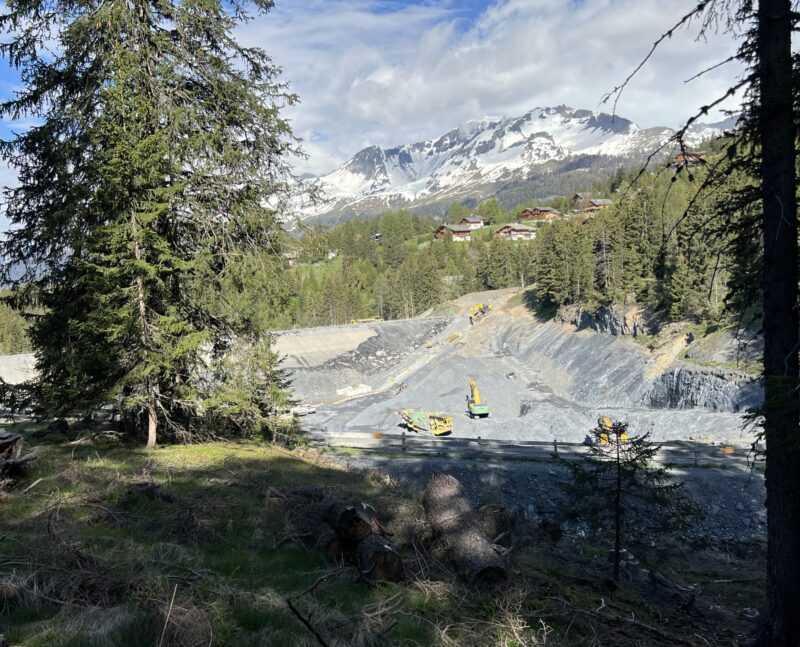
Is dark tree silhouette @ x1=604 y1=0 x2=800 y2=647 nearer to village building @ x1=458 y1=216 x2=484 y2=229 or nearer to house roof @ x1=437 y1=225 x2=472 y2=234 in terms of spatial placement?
house roof @ x1=437 y1=225 x2=472 y2=234

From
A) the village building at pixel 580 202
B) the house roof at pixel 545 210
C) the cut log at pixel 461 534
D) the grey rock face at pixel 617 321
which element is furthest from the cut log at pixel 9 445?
the house roof at pixel 545 210

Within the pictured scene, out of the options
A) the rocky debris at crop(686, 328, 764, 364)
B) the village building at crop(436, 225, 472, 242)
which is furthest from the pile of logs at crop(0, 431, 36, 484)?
the village building at crop(436, 225, 472, 242)

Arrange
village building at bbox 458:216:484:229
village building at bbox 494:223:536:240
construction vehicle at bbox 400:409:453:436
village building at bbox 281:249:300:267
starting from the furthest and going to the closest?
village building at bbox 458:216:484:229
village building at bbox 494:223:536:240
construction vehicle at bbox 400:409:453:436
village building at bbox 281:249:300:267

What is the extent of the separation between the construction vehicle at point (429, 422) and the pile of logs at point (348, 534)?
26.8 m

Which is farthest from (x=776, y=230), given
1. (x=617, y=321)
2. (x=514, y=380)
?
(x=617, y=321)

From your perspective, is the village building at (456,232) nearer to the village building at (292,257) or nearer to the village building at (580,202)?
the village building at (580,202)

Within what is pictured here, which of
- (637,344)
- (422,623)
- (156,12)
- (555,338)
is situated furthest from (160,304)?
(555,338)

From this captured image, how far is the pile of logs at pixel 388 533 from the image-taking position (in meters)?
6.44

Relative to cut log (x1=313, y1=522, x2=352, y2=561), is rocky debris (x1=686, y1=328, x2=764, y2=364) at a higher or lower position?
higher

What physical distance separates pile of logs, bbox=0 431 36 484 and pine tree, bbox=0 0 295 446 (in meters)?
3.44

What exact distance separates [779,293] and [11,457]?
470 inches

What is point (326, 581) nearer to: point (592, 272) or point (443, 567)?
point (443, 567)

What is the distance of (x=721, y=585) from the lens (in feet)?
41.8

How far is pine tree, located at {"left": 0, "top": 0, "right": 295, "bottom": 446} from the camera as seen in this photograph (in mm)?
12266
